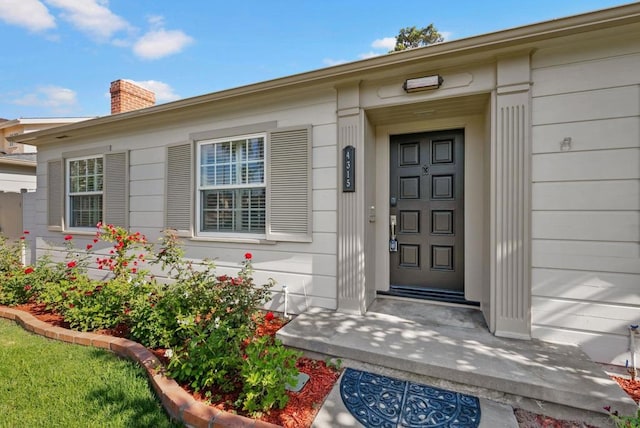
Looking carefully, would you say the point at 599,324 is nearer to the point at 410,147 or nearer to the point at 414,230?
the point at 414,230

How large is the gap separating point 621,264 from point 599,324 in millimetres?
539

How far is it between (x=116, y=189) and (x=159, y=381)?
4032mm

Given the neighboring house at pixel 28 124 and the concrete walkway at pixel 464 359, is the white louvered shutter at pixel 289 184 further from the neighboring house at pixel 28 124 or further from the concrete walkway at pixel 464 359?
the neighboring house at pixel 28 124

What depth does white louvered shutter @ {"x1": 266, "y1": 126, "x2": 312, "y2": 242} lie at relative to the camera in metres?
3.41

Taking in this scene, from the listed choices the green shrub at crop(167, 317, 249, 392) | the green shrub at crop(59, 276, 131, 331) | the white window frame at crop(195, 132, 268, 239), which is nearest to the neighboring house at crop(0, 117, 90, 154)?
the white window frame at crop(195, 132, 268, 239)

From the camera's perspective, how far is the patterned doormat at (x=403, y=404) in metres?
1.75

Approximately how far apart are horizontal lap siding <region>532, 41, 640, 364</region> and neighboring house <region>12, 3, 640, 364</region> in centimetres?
1

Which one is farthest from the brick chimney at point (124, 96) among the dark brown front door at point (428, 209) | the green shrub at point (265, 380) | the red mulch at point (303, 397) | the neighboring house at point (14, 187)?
the green shrub at point (265, 380)

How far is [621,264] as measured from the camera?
231cm

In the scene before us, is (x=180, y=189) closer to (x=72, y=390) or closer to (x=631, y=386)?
(x=72, y=390)

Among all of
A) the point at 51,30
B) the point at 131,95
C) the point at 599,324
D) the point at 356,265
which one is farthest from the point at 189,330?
the point at 51,30

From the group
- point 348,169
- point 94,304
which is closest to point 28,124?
point 94,304

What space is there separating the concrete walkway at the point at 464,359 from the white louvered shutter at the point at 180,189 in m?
2.42

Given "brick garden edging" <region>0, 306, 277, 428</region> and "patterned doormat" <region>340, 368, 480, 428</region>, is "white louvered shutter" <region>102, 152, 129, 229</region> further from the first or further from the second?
"patterned doormat" <region>340, 368, 480, 428</region>
